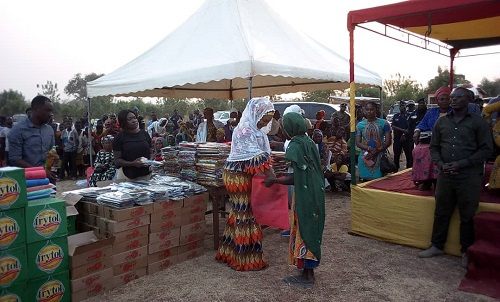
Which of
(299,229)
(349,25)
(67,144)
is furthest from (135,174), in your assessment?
(67,144)

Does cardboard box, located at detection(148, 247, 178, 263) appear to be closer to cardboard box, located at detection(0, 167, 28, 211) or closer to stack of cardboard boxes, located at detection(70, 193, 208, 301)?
stack of cardboard boxes, located at detection(70, 193, 208, 301)

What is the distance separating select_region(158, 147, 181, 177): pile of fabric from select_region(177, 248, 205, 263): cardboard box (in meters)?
1.04

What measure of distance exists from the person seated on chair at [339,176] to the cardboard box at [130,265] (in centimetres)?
468

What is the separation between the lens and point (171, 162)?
4992 millimetres

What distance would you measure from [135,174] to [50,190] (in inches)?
48.5

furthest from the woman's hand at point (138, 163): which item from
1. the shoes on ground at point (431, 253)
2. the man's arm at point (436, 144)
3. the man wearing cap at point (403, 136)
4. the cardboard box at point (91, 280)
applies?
the man wearing cap at point (403, 136)

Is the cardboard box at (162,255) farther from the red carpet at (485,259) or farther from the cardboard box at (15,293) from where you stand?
the red carpet at (485,259)

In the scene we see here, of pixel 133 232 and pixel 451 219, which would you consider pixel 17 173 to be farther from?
pixel 451 219

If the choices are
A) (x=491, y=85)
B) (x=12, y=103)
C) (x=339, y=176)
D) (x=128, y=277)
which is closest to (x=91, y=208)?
(x=128, y=277)

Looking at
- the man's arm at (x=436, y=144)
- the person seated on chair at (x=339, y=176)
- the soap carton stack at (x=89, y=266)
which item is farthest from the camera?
the person seated on chair at (x=339, y=176)

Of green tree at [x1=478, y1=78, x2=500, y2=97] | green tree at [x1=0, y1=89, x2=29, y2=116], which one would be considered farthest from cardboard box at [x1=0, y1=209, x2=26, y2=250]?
green tree at [x1=478, y1=78, x2=500, y2=97]

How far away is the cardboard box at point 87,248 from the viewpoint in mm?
3264

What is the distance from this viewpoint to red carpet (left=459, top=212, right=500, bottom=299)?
3.50 metres

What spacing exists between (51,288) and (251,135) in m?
2.18
